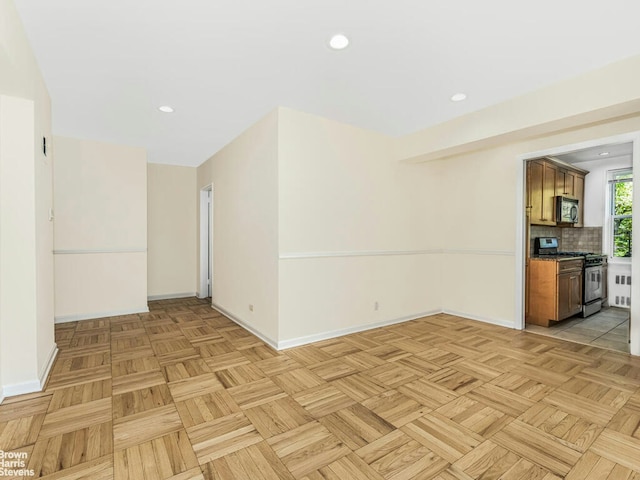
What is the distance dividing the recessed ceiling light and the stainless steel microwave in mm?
4155

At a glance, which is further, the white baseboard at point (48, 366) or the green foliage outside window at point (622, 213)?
the green foliage outside window at point (622, 213)

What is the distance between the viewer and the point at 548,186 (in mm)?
4508

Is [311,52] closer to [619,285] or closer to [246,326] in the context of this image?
[246,326]

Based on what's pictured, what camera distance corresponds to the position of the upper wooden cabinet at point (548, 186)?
4.19 metres

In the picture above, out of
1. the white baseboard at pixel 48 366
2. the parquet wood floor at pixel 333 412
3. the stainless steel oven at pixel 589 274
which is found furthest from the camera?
the stainless steel oven at pixel 589 274

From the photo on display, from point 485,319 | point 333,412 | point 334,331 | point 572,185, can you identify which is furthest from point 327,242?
point 572,185

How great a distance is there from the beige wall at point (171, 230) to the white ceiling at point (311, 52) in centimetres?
229

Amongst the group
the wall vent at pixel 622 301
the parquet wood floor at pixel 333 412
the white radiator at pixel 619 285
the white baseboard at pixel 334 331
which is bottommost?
the parquet wood floor at pixel 333 412

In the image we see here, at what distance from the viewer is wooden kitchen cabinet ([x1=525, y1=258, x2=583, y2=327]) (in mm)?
4000

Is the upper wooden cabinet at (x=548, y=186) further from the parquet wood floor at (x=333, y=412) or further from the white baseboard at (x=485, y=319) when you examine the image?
the parquet wood floor at (x=333, y=412)

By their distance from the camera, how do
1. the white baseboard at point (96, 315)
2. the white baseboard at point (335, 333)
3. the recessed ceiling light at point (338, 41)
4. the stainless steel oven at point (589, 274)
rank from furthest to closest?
the stainless steel oven at point (589, 274) → the white baseboard at point (96, 315) → the white baseboard at point (335, 333) → the recessed ceiling light at point (338, 41)

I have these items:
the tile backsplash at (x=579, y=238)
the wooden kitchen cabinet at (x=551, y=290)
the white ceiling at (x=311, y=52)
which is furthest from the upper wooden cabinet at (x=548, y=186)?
the white ceiling at (x=311, y=52)

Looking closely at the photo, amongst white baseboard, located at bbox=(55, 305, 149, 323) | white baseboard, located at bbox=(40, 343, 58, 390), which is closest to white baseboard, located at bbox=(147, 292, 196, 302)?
white baseboard, located at bbox=(55, 305, 149, 323)

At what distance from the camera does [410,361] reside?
9.71 feet
